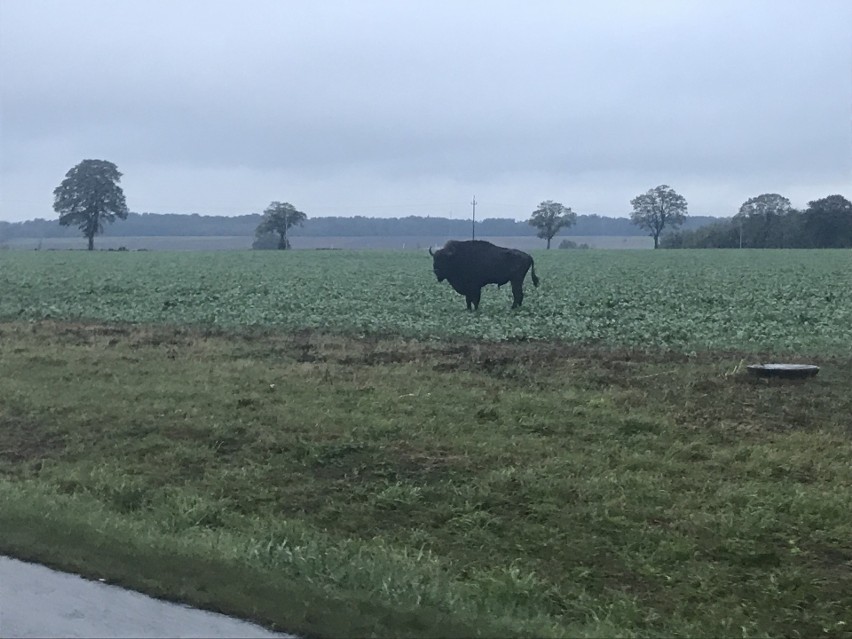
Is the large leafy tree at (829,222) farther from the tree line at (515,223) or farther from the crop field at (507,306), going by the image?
the crop field at (507,306)

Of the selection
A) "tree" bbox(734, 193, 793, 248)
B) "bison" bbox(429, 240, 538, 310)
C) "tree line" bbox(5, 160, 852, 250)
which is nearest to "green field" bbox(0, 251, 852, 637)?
"bison" bbox(429, 240, 538, 310)

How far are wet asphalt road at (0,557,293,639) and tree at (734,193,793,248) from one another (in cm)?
7886

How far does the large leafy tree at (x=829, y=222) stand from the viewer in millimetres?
67875

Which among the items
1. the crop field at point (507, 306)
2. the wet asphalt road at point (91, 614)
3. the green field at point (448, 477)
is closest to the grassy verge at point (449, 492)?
the green field at point (448, 477)

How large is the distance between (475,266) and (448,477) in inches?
534

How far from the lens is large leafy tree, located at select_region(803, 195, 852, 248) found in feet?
223

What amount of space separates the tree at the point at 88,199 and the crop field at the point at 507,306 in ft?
179

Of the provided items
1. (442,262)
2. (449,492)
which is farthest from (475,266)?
(449,492)

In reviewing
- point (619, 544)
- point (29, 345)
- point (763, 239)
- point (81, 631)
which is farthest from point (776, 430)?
point (763, 239)

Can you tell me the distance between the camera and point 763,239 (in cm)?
8125

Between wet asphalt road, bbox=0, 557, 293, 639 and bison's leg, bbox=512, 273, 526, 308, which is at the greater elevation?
bison's leg, bbox=512, 273, 526, 308

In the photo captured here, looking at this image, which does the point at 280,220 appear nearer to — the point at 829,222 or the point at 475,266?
the point at 829,222

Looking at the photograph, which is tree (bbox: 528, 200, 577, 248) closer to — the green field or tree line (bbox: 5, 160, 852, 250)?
tree line (bbox: 5, 160, 852, 250)

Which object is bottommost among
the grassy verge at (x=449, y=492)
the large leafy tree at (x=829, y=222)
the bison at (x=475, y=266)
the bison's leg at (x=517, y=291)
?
the grassy verge at (x=449, y=492)
